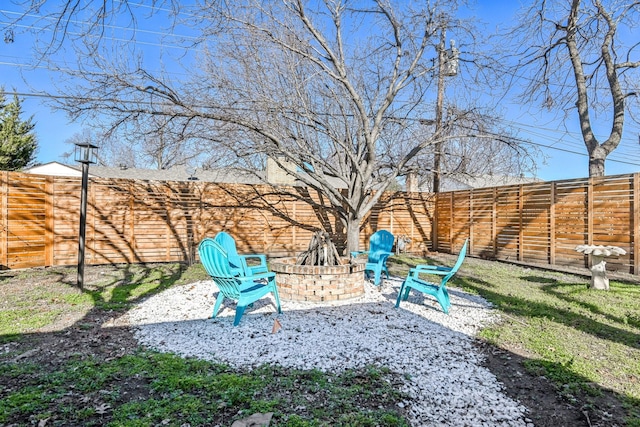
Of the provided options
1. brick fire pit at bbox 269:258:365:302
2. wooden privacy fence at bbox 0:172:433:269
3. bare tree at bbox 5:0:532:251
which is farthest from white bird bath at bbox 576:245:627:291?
wooden privacy fence at bbox 0:172:433:269

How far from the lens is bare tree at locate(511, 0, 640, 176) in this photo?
8.59 meters

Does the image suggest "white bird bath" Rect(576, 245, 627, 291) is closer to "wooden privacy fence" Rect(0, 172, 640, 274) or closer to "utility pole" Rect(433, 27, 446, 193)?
"wooden privacy fence" Rect(0, 172, 640, 274)

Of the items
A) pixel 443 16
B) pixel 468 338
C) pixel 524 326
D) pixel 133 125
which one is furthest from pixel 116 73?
pixel 524 326

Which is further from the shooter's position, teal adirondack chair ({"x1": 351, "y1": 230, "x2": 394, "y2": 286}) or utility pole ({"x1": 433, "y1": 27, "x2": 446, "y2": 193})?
utility pole ({"x1": 433, "y1": 27, "x2": 446, "y2": 193})

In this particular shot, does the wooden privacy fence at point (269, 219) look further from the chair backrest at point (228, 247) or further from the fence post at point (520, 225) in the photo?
the chair backrest at point (228, 247)

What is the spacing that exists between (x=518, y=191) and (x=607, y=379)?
736cm

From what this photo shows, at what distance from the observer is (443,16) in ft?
20.7

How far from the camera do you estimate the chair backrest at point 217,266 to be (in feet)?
12.4

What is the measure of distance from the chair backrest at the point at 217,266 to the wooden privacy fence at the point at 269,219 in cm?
470

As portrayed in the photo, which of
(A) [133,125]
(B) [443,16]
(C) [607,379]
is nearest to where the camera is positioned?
(C) [607,379]

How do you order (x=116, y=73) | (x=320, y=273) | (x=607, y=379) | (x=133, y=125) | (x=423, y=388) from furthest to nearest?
(x=133, y=125)
(x=116, y=73)
(x=320, y=273)
(x=607, y=379)
(x=423, y=388)

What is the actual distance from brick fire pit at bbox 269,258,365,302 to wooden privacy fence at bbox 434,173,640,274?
6159 mm

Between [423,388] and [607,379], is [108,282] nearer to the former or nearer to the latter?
[423,388]

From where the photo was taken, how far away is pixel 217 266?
3916mm
